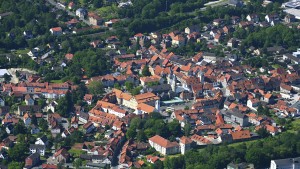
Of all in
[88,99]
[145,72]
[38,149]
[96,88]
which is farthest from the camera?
[145,72]

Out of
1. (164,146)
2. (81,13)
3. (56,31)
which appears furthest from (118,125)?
(81,13)

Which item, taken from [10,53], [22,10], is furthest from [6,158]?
[22,10]

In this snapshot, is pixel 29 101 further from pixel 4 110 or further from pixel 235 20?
pixel 235 20

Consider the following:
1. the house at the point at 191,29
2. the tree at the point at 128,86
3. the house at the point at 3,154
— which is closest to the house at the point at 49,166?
the house at the point at 3,154

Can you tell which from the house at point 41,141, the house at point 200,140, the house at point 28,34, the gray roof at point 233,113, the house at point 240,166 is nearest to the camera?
the house at point 240,166

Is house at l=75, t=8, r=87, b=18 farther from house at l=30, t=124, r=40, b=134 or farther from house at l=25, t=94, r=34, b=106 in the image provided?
house at l=30, t=124, r=40, b=134

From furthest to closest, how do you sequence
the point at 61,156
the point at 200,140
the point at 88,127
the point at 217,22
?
the point at 217,22 → the point at 88,127 → the point at 200,140 → the point at 61,156

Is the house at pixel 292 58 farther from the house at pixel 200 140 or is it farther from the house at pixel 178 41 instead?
the house at pixel 200 140
